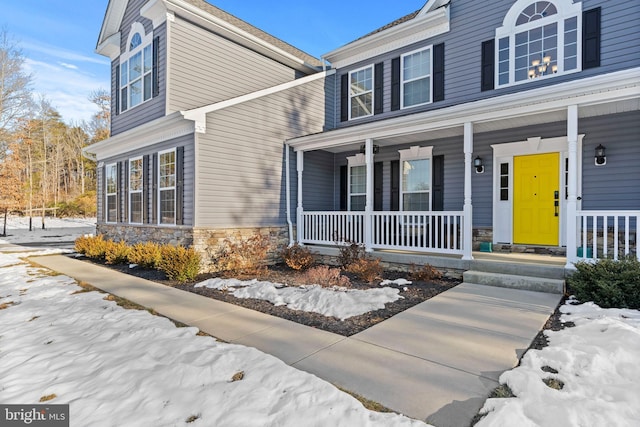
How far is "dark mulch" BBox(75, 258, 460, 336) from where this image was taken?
402cm

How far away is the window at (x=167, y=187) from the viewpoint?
807cm

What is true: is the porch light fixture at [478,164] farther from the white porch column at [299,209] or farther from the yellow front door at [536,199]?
the white porch column at [299,209]

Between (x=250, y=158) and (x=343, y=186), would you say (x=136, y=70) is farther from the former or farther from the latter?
(x=343, y=186)

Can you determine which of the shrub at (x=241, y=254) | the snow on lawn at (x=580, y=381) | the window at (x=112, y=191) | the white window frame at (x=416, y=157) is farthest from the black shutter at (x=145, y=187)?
the snow on lawn at (x=580, y=381)

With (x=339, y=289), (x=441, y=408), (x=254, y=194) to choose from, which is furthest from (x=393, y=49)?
(x=441, y=408)

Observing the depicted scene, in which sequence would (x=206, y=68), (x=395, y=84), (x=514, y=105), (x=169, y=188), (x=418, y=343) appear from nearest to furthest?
(x=418, y=343) → (x=514, y=105) → (x=169, y=188) → (x=206, y=68) → (x=395, y=84)

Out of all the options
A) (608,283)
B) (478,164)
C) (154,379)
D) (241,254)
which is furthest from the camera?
(241,254)

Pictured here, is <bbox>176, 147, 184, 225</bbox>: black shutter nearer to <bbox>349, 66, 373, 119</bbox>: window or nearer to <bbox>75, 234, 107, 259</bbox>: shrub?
<bbox>75, 234, 107, 259</bbox>: shrub

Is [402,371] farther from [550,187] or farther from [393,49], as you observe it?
[393,49]

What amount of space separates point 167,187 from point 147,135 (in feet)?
5.35

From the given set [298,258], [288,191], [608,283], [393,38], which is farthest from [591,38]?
[298,258]

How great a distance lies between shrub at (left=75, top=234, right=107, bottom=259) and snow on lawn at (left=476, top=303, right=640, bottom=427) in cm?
982

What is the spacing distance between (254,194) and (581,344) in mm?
7017

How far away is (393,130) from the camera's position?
24.0 ft
